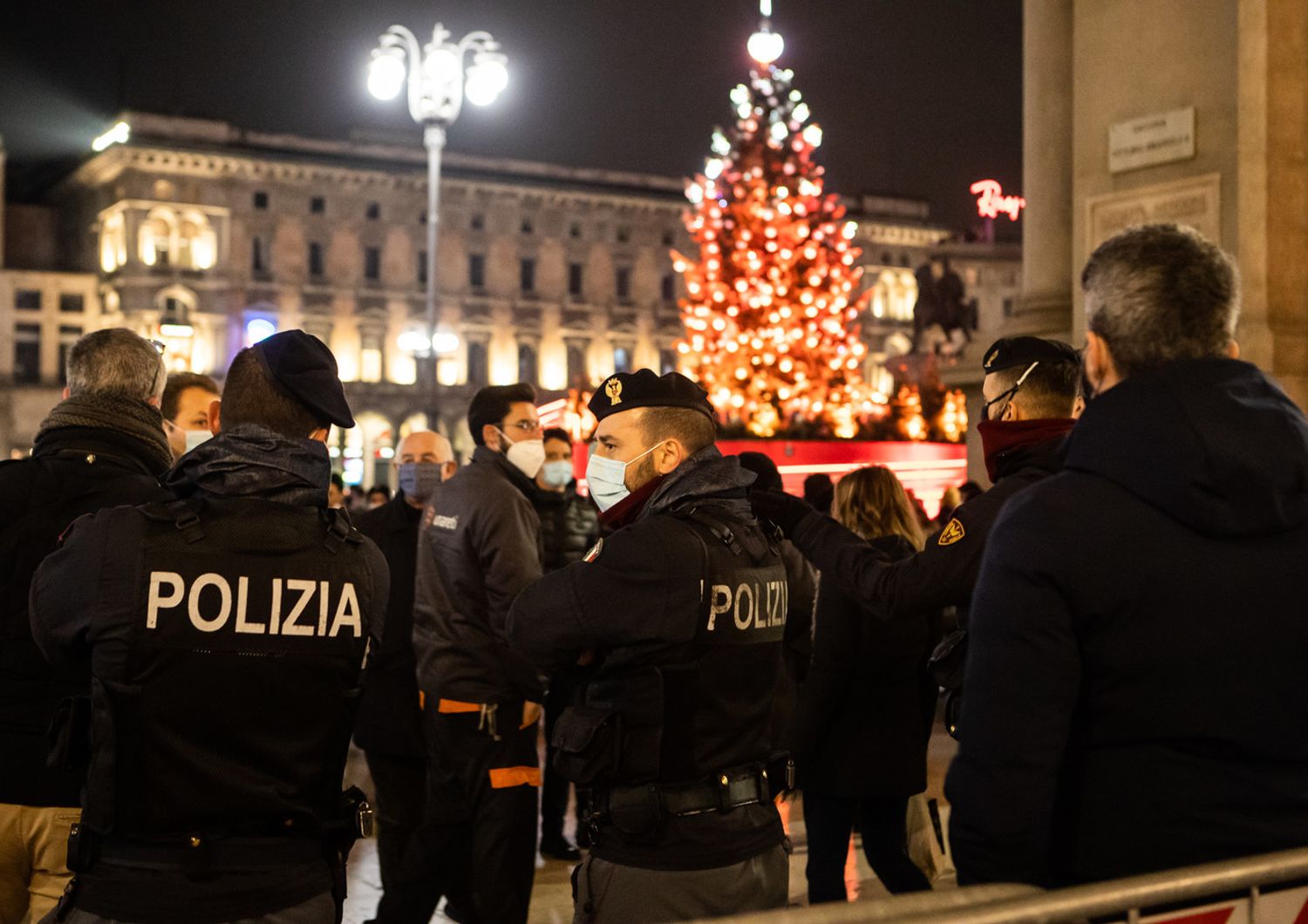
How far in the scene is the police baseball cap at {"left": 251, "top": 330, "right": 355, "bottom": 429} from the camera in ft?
9.77

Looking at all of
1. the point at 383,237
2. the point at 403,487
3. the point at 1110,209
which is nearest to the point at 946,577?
the point at 403,487

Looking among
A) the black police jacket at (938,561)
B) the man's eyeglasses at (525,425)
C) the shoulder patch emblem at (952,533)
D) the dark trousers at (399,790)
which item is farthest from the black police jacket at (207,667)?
the dark trousers at (399,790)

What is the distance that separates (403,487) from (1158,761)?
4.67 metres

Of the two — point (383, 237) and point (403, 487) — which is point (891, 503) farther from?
point (383, 237)

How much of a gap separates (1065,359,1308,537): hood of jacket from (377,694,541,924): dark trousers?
3.40 meters

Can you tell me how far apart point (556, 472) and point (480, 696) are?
395 cm

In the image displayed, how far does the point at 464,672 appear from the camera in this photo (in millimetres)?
5324

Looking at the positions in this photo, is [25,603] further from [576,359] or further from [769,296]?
[576,359]

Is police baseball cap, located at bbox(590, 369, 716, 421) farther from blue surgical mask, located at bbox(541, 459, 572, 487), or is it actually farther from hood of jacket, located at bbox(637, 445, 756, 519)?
blue surgical mask, located at bbox(541, 459, 572, 487)

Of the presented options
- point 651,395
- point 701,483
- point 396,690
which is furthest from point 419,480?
point 701,483

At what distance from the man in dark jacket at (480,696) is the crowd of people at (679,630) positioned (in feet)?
3.79

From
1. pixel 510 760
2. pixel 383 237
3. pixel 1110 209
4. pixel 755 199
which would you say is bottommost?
pixel 510 760

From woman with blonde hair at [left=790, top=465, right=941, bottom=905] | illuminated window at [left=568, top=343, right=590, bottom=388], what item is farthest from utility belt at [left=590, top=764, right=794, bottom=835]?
illuminated window at [left=568, top=343, right=590, bottom=388]

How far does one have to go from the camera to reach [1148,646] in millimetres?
2174
